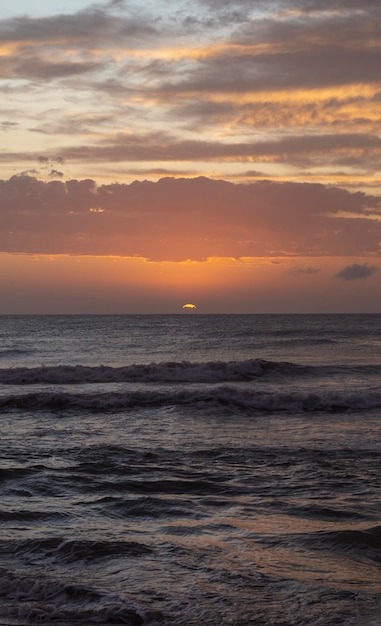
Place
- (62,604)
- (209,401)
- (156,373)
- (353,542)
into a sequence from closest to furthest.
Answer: (62,604) → (353,542) → (209,401) → (156,373)

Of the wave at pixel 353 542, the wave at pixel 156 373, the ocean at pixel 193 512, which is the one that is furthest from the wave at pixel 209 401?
the wave at pixel 353 542

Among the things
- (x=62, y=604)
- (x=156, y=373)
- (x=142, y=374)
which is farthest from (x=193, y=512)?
(x=142, y=374)

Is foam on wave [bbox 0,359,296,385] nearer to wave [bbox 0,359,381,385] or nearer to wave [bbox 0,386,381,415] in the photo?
wave [bbox 0,359,381,385]

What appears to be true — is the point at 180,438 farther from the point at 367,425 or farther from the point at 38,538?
the point at 38,538

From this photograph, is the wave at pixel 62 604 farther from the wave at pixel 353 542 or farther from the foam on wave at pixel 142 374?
the foam on wave at pixel 142 374

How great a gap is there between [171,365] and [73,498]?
22.7 meters

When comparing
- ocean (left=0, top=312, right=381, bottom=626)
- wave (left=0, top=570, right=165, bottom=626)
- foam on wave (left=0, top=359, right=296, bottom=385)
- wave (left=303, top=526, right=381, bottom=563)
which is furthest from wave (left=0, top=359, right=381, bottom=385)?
wave (left=0, top=570, right=165, bottom=626)

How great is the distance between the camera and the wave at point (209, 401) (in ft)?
72.4

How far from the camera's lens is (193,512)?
33.0 ft

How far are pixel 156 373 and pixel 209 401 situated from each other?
966 cm

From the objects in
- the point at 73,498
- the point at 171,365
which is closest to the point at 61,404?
the point at 171,365

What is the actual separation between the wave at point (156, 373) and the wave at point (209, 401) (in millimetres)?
6807

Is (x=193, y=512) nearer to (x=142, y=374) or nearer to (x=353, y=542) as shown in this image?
(x=353, y=542)

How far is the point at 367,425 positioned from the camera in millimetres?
18297
